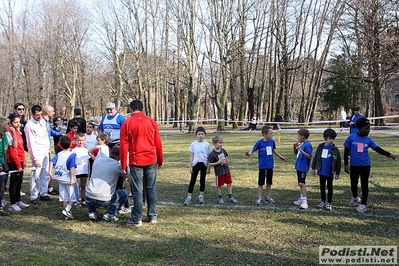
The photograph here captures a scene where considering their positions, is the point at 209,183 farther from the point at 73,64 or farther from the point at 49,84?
the point at 49,84

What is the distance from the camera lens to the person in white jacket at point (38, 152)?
23.0 feet

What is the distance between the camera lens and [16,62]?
46.1 m

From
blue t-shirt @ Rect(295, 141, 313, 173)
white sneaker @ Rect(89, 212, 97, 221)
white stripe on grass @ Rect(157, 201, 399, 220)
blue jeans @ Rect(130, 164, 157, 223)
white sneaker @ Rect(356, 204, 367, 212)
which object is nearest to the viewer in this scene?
blue jeans @ Rect(130, 164, 157, 223)

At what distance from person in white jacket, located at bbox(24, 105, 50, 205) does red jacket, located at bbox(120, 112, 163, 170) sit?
8.38 ft

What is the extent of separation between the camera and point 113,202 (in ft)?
19.3

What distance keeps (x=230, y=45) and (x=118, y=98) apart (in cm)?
1384

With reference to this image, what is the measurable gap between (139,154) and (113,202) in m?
1.03

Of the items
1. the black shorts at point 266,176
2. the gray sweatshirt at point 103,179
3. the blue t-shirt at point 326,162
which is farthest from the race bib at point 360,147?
the gray sweatshirt at point 103,179

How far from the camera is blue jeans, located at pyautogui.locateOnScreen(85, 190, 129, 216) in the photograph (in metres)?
5.79

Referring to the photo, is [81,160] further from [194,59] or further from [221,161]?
[194,59]

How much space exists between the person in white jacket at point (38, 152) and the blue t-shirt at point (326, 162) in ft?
18.1

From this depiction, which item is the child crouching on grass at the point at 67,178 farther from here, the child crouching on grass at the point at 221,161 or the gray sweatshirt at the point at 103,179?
the child crouching on grass at the point at 221,161

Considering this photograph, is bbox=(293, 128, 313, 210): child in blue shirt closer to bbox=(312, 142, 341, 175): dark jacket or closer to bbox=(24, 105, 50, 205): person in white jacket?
bbox=(312, 142, 341, 175): dark jacket

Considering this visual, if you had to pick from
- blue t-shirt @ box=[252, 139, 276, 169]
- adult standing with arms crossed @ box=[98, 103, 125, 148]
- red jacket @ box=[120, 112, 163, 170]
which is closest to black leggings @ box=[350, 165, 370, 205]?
blue t-shirt @ box=[252, 139, 276, 169]
